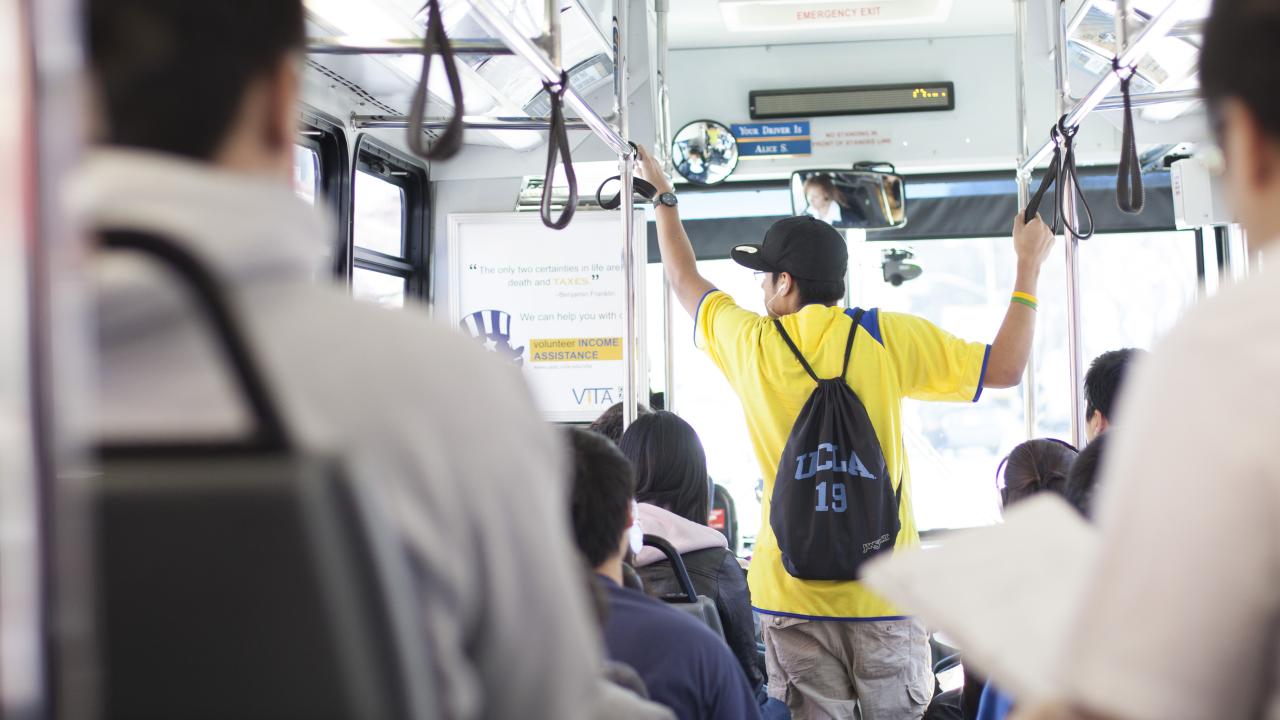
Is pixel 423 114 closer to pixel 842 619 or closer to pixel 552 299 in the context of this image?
pixel 842 619

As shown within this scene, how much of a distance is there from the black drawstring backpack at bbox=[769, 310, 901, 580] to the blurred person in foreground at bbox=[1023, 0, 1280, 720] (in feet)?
6.36

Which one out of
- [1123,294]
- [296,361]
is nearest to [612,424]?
[296,361]

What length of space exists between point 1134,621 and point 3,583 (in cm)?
64

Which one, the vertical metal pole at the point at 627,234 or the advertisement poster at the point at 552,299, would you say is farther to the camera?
the advertisement poster at the point at 552,299

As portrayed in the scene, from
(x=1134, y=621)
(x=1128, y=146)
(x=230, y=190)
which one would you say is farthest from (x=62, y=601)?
(x=1128, y=146)

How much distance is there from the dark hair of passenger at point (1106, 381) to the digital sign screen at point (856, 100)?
2912mm

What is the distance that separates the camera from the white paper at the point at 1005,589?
83cm

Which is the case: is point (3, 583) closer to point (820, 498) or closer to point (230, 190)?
point (230, 190)

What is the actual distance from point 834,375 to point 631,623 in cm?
117

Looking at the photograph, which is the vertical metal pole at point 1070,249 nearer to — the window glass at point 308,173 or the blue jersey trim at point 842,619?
the blue jersey trim at point 842,619

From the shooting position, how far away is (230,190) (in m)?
0.67

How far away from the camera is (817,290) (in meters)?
2.95

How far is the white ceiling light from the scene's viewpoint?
4.84m

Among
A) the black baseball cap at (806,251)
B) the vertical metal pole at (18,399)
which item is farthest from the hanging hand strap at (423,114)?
the black baseball cap at (806,251)
